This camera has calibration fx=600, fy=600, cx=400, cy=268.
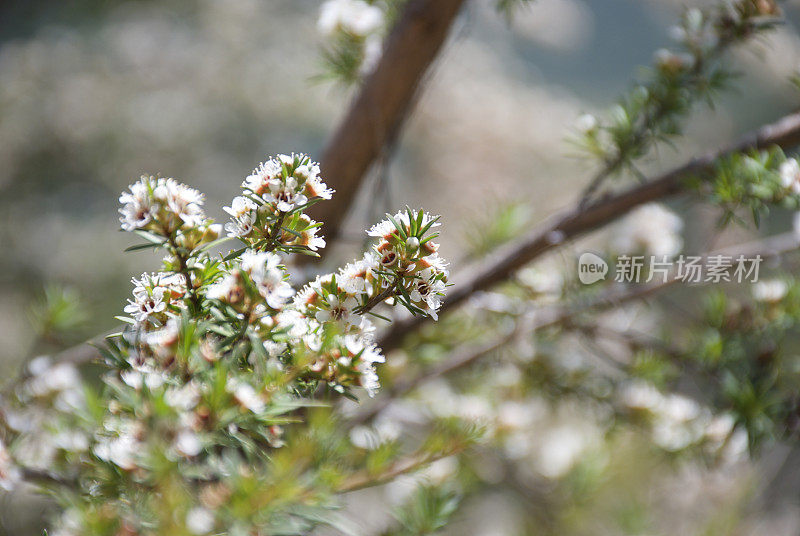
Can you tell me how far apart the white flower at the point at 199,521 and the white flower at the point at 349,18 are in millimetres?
629

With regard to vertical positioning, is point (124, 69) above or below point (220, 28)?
below

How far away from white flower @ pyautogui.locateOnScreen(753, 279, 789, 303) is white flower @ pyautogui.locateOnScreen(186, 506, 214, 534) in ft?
2.42

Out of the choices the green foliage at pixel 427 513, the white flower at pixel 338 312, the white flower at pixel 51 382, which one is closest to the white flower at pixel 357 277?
the white flower at pixel 338 312

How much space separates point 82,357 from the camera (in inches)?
29.4

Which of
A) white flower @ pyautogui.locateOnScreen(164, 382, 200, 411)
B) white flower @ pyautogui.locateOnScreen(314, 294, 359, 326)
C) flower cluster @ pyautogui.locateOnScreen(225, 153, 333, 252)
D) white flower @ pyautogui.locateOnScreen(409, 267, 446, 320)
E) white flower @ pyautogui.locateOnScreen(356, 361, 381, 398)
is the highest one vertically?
flower cluster @ pyautogui.locateOnScreen(225, 153, 333, 252)

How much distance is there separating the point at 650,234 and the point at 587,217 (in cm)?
21

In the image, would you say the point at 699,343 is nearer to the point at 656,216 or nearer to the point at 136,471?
the point at 656,216

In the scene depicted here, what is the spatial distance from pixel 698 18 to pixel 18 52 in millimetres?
2055

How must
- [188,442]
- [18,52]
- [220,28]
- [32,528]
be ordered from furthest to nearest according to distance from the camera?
[220,28], [18,52], [32,528], [188,442]

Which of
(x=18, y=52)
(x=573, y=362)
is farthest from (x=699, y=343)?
(x=18, y=52)

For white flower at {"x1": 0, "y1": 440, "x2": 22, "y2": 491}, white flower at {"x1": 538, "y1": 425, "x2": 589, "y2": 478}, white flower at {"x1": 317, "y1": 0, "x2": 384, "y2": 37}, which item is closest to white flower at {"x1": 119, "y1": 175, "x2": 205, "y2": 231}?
white flower at {"x1": 0, "y1": 440, "x2": 22, "y2": 491}

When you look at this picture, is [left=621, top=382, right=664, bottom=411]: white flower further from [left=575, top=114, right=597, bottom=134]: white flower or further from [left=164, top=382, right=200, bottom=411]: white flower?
[left=164, top=382, right=200, bottom=411]: white flower

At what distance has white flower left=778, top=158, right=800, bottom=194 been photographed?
0.56 m

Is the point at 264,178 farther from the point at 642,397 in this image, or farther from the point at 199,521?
the point at 642,397
